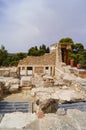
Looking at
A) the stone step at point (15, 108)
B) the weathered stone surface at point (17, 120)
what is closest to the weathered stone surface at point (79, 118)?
the weathered stone surface at point (17, 120)

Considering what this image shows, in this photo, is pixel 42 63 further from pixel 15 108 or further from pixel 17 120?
pixel 17 120

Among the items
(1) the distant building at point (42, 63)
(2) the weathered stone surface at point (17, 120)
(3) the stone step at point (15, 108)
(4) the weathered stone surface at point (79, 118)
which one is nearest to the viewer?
(4) the weathered stone surface at point (79, 118)

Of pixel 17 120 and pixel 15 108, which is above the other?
pixel 17 120

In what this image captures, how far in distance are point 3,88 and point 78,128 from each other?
20.5 feet

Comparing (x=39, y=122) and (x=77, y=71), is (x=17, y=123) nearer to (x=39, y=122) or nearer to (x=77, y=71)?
(x=39, y=122)

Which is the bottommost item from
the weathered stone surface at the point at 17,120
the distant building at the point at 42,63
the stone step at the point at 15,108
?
the stone step at the point at 15,108

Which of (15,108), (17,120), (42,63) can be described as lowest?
(15,108)

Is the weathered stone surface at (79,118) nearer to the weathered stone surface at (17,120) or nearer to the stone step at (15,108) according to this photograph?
the weathered stone surface at (17,120)

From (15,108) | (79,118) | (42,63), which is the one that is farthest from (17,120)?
(42,63)

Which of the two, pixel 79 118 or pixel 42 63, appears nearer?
pixel 79 118

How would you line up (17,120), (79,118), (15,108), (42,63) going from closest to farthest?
(79,118) < (17,120) < (15,108) < (42,63)

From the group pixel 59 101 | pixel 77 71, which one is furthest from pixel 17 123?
pixel 77 71

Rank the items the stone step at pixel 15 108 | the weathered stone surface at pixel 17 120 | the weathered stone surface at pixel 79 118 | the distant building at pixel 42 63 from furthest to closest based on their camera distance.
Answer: the distant building at pixel 42 63
the stone step at pixel 15 108
the weathered stone surface at pixel 17 120
the weathered stone surface at pixel 79 118

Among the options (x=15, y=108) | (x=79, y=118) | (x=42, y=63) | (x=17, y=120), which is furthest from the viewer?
(x=42, y=63)
